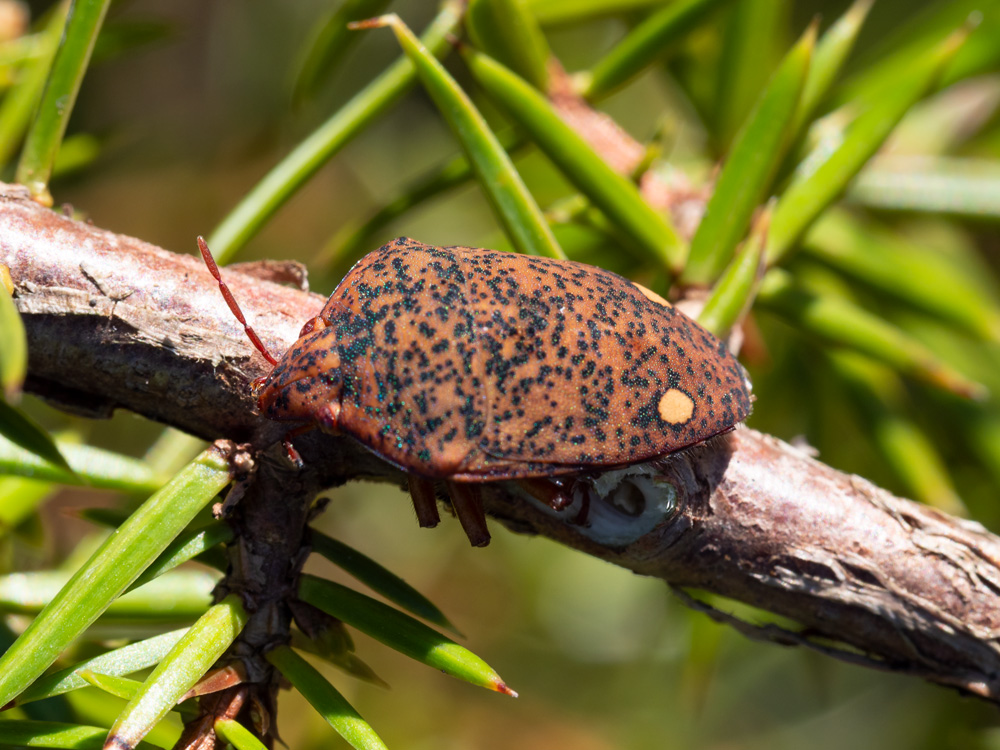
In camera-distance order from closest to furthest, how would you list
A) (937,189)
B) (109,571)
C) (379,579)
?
(109,571)
(379,579)
(937,189)

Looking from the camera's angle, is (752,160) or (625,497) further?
(752,160)

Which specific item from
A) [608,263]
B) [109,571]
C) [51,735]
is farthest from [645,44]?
[51,735]

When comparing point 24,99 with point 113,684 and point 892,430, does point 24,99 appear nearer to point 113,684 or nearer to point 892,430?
point 113,684

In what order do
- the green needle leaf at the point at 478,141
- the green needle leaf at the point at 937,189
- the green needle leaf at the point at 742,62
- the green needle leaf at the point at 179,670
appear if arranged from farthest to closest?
the green needle leaf at the point at 937,189, the green needle leaf at the point at 742,62, the green needle leaf at the point at 478,141, the green needle leaf at the point at 179,670

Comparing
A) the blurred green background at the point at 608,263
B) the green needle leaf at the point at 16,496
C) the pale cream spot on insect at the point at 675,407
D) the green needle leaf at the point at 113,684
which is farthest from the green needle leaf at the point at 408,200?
the green needle leaf at the point at 113,684

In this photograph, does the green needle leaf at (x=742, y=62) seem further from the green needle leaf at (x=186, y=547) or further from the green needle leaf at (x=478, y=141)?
the green needle leaf at (x=186, y=547)

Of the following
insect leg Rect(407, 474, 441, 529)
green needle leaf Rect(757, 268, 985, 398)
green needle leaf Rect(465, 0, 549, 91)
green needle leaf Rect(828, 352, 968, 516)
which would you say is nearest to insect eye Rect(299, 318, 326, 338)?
insect leg Rect(407, 474, 441, 529)
